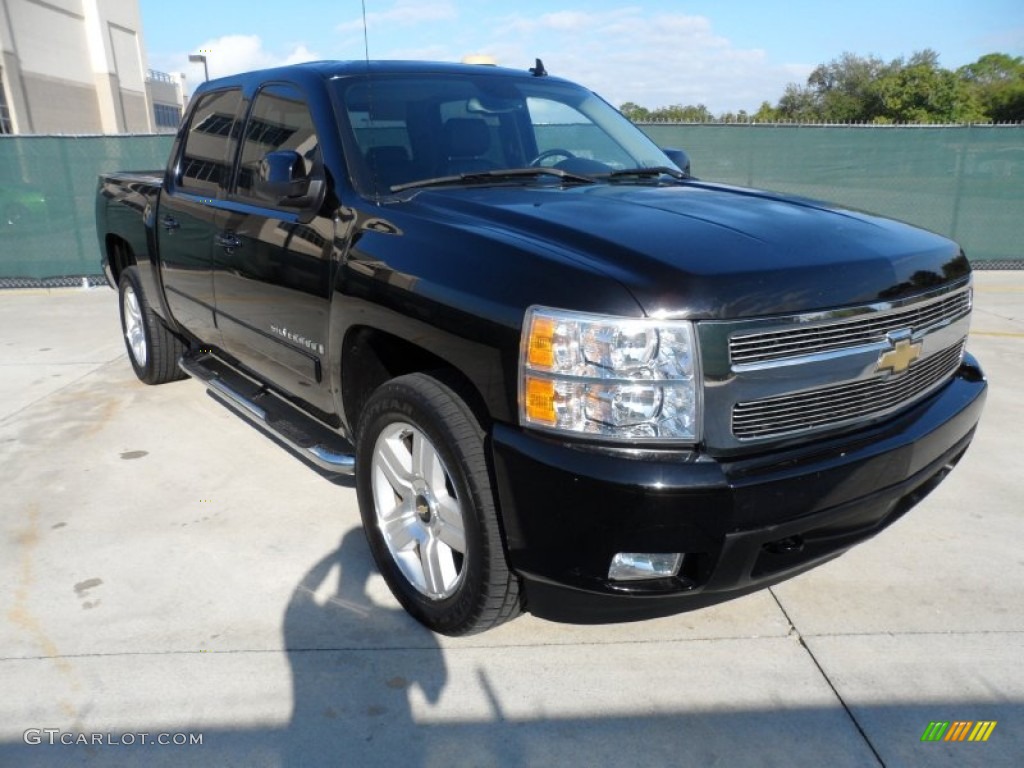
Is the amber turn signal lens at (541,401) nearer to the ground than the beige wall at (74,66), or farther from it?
nearer to the ground

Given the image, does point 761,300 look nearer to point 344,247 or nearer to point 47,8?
point 344,247

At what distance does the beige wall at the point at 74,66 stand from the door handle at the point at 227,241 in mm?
38791

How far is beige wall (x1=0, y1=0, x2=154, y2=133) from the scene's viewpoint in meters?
36.1

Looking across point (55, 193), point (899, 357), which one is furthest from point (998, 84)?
point (899, 357)

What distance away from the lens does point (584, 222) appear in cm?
254

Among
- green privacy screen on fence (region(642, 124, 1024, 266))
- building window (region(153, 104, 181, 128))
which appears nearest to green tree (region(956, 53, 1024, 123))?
green privacy screen on fence (region(642, 124, 1024, 266))

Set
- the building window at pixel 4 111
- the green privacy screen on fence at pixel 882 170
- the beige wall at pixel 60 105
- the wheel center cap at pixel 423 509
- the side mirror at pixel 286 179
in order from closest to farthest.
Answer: the wheel center cap at pixel 423 509 → the side mirror at pixel 286 179 → the green privacy screen on fence at pixel 882 170 → the building window at pixel 4 111 → the beige wall at pixel 60 105

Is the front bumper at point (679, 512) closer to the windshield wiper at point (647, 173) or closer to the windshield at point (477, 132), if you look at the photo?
the windshield at point (477, 132)

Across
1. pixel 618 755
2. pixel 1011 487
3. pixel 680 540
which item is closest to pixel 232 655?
pixel 618 755

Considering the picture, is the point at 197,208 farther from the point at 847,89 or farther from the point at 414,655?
the point at 847,89

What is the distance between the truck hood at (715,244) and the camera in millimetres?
2172

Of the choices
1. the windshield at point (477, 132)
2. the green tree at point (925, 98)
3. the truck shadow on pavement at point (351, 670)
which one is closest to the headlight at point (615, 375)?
the truck shadow on pavement at point (351, 670)
